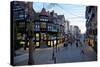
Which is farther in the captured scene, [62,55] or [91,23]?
[91,23]

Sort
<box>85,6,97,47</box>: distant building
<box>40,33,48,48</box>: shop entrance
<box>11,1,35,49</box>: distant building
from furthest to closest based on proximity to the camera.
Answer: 1. <box>85,6,97,47</box>: distant building
2. <box>40,33,48,48</box>: shop entrance
3. <box>11,1,35,49</box>: distant building

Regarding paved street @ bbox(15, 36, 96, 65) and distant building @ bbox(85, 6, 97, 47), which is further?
distant building @ bbox(85, 6, 97, 47)

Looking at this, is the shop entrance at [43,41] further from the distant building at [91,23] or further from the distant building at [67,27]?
the distant building at [91,23]

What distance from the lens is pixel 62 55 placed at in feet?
9.06

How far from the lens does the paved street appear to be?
257cm

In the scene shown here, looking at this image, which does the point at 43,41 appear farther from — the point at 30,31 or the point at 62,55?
the point at 62,55

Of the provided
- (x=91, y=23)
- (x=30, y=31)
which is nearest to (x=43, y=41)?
(x=30, y=31)

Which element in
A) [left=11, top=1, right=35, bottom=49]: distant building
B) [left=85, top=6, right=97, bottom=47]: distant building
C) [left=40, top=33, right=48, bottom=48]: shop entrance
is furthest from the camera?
[left=85, top=6, right=97, bottom=47]: distant building

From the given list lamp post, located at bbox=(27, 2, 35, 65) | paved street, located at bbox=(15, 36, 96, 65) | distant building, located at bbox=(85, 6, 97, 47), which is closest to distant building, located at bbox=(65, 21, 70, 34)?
paved street, located at bbox=(15, 36, 96, 65)

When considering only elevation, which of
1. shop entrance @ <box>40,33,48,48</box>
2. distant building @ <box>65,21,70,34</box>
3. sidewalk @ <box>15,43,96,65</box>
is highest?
distant building @ <box>65,21,70,34</box>

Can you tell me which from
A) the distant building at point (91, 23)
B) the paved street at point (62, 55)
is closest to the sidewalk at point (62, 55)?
the paved street at point (62, 55)

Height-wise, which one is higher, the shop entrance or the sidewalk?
the shop entrance

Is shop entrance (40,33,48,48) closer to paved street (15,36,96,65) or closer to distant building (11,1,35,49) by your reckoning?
paved street (15,36,96,65)
